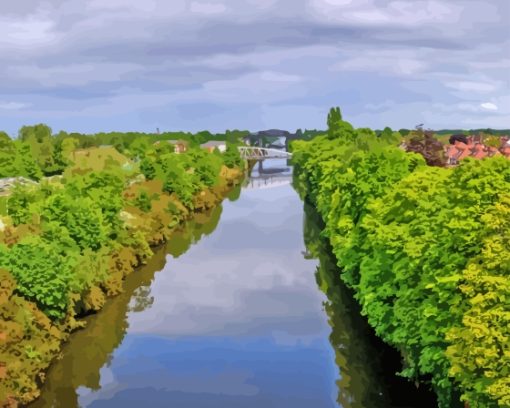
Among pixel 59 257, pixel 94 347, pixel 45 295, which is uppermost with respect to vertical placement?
pixel 59 257

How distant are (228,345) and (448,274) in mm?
21814

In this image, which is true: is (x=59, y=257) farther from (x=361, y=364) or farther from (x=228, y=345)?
(x=361, y=364)

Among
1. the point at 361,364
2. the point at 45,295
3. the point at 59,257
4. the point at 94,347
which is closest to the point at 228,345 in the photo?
the point at 94,347

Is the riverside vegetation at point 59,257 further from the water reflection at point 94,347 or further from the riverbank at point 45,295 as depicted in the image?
the water reflection at point 94,347

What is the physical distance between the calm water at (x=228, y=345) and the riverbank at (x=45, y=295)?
1481 millimetres

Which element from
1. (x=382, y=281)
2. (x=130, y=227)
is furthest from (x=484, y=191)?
(x=130, y=227)

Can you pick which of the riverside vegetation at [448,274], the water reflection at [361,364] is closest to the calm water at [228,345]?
the water reflection at [361,364]

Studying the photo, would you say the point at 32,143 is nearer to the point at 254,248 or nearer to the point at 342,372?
the point at 254,248

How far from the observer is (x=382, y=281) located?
36250mm

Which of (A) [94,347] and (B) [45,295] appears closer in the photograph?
(B) [45,295]

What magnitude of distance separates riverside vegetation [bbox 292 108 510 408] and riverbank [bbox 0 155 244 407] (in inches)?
718

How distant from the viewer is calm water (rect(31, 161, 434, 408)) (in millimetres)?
36875

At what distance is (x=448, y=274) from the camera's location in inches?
1094

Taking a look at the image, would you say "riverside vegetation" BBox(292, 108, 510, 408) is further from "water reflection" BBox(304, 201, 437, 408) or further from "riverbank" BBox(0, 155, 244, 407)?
"riverbank" BBox(0, 155, 244, 407)
